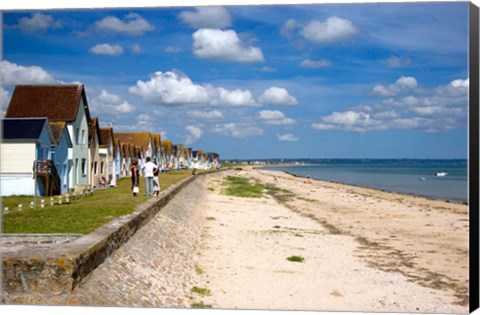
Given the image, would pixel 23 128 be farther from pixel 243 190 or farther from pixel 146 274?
pixel 243 190

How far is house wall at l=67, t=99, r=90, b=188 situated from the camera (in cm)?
2897

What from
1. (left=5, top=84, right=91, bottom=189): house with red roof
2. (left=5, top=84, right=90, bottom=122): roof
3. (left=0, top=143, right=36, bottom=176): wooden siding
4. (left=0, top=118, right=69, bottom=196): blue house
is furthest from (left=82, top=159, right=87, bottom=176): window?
(left=0, top=143, right=36, bottom=176): wooden siding

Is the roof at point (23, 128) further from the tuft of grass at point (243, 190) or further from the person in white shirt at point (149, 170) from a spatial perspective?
the tuft of grass at point (243, 190)

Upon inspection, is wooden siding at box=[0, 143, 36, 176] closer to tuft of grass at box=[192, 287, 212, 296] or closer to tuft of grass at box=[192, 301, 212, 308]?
tuft of grass at box=[192, 287, 212, 296]

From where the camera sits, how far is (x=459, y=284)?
13148mm

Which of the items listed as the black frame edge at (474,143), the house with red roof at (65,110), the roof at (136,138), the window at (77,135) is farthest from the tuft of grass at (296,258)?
the roof at (136,138)

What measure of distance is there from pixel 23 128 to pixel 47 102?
388cm

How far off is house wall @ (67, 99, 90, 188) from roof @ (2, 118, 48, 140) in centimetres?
357

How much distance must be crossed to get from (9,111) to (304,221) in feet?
54.1

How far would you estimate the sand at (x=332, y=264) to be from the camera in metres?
11.2

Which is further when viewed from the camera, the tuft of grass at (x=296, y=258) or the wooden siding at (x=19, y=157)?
the wooden siding at (x=19, y=157)

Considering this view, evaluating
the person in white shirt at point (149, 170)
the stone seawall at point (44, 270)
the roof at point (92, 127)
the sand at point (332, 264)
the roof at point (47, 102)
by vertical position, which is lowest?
the sand at point (332, 264)

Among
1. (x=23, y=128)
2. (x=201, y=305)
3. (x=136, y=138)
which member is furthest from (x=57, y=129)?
(x=136, y=138)

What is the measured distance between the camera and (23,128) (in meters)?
24.2
